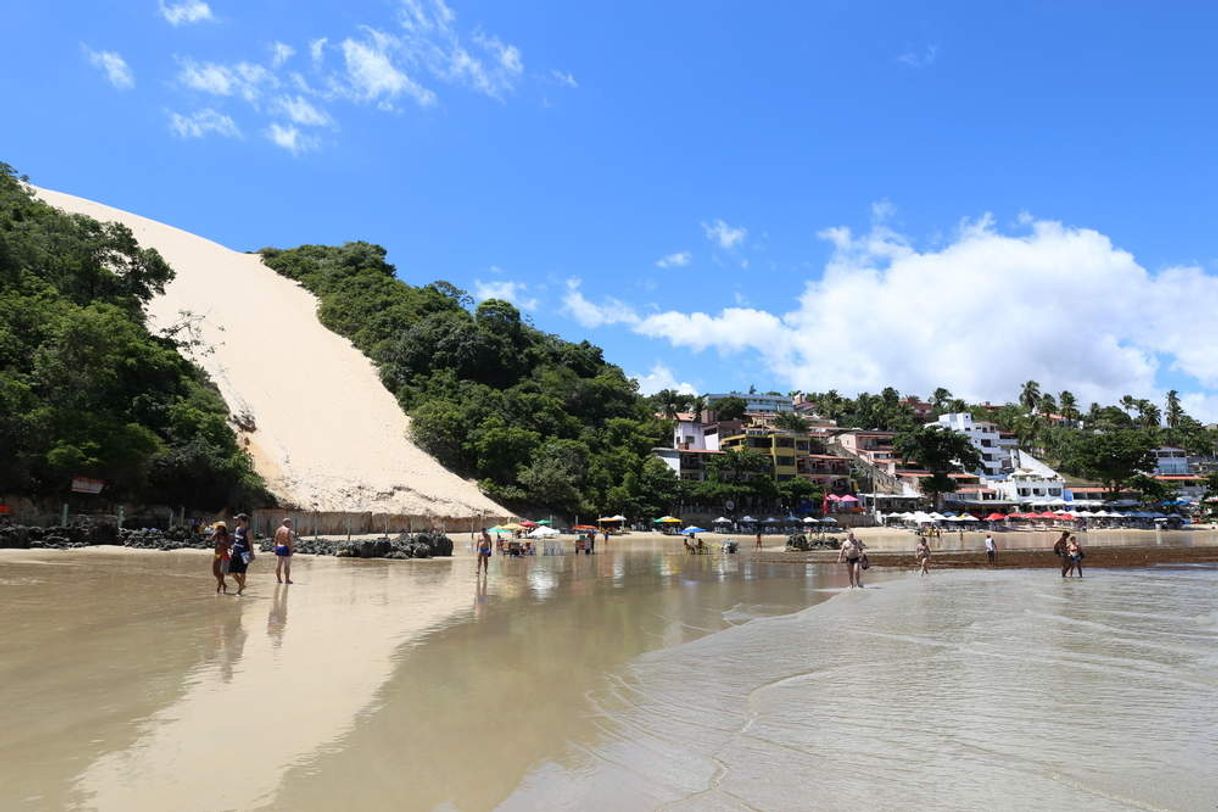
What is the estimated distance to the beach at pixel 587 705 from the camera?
491 cm

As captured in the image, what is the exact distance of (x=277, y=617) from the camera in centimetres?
1258

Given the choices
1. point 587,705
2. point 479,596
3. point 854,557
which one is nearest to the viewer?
point 587,705

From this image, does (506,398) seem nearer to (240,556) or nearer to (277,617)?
(240,556)

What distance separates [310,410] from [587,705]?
2165 inches

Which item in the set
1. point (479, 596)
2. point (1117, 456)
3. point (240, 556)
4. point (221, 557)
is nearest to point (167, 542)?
point (221, 557)

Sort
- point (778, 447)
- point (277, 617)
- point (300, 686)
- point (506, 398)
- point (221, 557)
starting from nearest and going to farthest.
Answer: point (300, 686)
point (277, 617)
point (221, 557)
point (506, 398)
point (778, 447)

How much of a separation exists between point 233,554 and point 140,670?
7819 millimetres

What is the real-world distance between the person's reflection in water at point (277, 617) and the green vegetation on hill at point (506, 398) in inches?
1554

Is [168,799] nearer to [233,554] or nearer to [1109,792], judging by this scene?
[1109,792]

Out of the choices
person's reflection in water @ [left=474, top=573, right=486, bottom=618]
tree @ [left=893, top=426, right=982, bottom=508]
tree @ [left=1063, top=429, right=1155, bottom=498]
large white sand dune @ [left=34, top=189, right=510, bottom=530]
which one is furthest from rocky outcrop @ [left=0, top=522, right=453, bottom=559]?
tree @ [left=1063, top=429, right=1155, bottom=498]

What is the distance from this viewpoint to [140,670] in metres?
8.12

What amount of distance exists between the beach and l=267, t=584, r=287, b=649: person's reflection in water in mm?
95

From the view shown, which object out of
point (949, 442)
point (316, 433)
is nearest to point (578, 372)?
point (316, 433)

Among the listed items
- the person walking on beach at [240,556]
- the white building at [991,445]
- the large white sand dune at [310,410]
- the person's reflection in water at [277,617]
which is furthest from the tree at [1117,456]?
the person walking on beach at [240,556]
